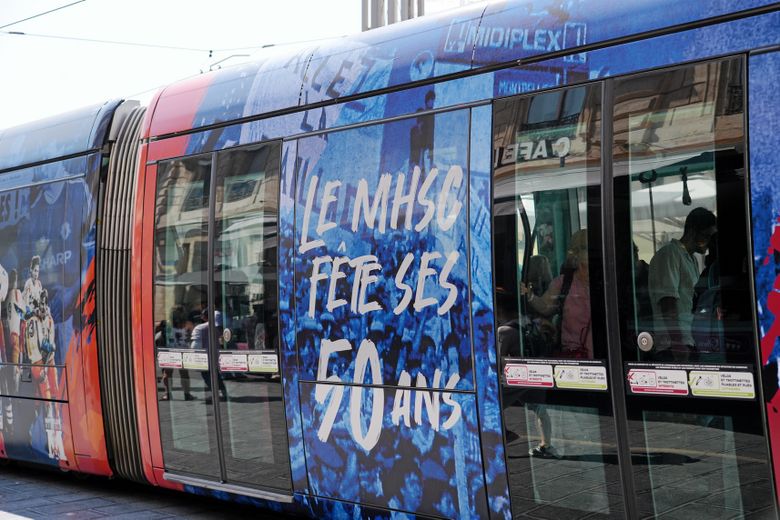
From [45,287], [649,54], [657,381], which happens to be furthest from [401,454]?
[45,287]

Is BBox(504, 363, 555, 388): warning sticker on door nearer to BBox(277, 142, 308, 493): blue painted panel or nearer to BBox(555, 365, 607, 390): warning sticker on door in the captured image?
BBox(555, 365, 607, 390): warning sticker on door

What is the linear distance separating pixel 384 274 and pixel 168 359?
6.89 ft

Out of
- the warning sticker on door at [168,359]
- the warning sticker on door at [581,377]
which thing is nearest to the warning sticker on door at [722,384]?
the warning sticker on door at [581,377]

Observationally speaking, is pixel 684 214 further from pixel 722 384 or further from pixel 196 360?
pixel 196 360

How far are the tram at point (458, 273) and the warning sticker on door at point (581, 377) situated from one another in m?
0.02

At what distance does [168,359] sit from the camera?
6.40 meters

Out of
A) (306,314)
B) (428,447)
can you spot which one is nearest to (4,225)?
(306,314)

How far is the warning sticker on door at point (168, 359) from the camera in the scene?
6.31 meters

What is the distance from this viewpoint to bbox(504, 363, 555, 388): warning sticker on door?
4355 millimetres

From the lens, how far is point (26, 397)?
778 cm

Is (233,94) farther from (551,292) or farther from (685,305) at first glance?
(685,305)

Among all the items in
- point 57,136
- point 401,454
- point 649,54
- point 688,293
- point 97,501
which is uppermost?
point 57,136

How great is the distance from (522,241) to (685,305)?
90 centimetres

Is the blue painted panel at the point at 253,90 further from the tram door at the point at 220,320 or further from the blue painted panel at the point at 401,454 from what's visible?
the blue painted panel at the point at 401,454
